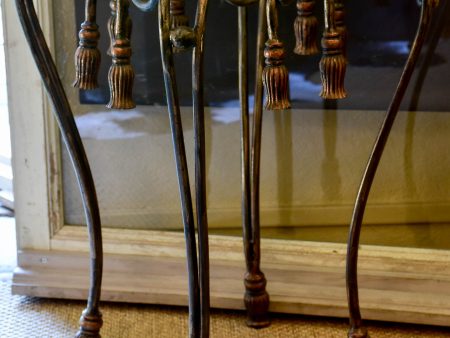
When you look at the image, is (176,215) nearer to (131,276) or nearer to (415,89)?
(131,276)

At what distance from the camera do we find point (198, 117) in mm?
823

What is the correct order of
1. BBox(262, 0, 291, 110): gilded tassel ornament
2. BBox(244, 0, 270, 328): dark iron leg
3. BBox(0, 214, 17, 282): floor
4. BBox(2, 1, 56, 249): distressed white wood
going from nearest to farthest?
BBox(262, 0, 291, 110): gilded tassel ornament → BBox(244, 0, 270, 328): dark iron leg → BBox(2, 1, 56, 249): distressed white wood → BBox(0, 214, 17, 282): floor

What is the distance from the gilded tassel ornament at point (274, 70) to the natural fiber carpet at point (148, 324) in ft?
1.56

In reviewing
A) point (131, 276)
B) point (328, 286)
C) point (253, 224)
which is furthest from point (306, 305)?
point (131, 276)

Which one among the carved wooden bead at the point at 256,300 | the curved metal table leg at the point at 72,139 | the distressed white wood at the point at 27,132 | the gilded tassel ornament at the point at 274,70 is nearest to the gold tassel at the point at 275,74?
the gilded tassel ornament at the point at 274,70

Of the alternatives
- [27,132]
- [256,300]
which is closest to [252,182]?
[256,300]

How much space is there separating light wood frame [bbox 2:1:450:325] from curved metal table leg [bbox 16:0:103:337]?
0.22m

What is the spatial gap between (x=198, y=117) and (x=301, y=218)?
1.45ft

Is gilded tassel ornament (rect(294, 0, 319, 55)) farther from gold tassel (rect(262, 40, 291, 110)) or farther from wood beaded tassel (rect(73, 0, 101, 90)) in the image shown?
wood beaded tassel (rect(73, 0, 101, 90))

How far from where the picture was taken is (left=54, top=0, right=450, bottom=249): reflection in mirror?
1126 millimetres

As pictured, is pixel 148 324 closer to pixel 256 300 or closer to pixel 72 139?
pixel 256 300

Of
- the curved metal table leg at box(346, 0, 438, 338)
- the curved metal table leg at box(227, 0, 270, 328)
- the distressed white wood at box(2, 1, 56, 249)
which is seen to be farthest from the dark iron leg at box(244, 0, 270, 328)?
the distressed white wood at box(2, 1, 56, 249)

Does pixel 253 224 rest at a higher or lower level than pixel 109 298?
higher

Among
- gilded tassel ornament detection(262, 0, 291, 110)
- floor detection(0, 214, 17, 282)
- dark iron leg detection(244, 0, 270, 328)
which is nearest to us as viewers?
gilded tassel ornament detection(262, 0, 291, 110)
